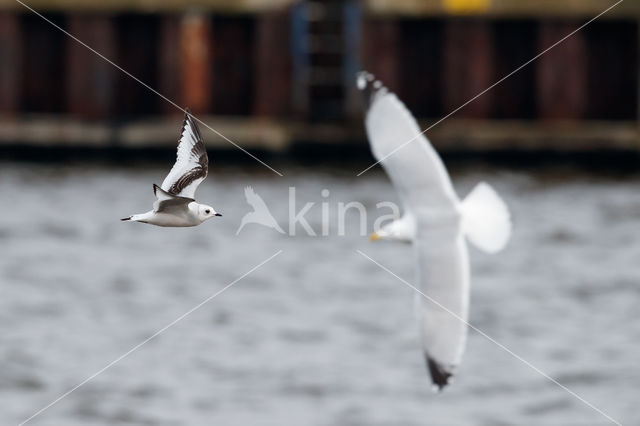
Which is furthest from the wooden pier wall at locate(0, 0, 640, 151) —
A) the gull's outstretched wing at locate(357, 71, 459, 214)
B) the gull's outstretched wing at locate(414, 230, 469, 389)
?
the gull's outstretched wing at locate(357, 71, 459, 214)

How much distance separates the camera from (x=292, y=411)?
1395 centimetres

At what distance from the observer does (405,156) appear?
19.7ft

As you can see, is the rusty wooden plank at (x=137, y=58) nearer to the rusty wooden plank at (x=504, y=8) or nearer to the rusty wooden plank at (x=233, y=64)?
the rusty wooden plank at (x=233, y=64)

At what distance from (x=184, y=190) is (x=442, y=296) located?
1.98m

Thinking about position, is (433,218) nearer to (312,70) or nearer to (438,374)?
(438,374)

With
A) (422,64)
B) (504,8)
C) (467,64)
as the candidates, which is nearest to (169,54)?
(422,64)

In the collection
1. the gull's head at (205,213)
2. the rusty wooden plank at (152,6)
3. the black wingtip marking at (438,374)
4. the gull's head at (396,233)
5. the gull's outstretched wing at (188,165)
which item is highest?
the rusty wooden plank at (152,6)

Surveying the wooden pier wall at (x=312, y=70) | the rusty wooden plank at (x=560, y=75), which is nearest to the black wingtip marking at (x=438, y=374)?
the wooden pier wall at (x=312, y=70)

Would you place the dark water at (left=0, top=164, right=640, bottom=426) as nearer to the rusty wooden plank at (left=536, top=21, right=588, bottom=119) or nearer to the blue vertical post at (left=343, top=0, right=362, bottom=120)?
the blue vertical post at (left=343, top=0, right=362, bottom=120)

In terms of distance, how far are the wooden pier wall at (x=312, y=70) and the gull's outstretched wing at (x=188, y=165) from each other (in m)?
19.8

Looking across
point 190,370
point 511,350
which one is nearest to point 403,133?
point 190,370

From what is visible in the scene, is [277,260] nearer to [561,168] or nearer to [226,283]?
[226,283]

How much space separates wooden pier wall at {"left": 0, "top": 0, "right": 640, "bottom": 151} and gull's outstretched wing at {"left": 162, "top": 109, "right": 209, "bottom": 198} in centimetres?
1982

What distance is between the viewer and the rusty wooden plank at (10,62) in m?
25.0
